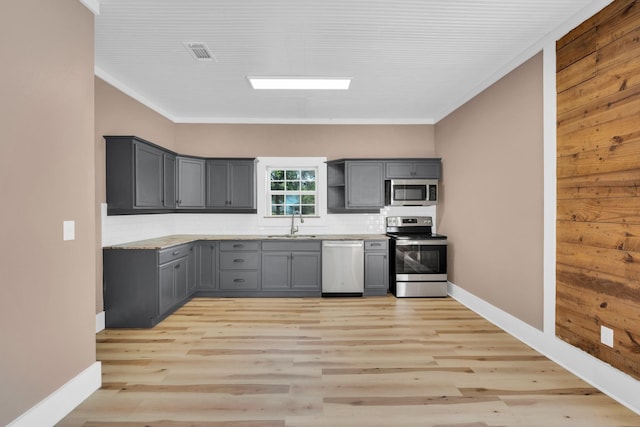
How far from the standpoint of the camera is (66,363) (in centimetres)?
216

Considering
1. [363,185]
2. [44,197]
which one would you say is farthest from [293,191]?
[44,197]

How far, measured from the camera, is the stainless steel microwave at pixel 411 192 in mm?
5250

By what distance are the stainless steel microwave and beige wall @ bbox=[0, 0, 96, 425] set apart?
4001 mm

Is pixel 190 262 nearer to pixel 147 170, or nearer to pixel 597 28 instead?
pixel 147 170

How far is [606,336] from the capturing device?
7.72ft

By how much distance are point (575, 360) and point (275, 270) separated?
3.55 m

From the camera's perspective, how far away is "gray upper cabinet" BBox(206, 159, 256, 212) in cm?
519

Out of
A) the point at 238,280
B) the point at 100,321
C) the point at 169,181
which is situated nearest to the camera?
the point at 100,321

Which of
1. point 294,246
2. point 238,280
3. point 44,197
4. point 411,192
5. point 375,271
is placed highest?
point 411,192

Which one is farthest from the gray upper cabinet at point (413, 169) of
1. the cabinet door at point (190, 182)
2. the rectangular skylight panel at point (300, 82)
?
the cabinet door at point (190, 182)

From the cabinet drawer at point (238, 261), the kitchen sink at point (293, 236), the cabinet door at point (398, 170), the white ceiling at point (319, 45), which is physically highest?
the white ceiling at point (319, 45)

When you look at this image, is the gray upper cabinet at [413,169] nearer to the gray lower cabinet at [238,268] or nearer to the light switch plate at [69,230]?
the gray lower cabinet at [238,268]

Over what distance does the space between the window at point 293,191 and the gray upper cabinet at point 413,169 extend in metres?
1.25

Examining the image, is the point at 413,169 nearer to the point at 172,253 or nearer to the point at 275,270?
the point at 275,270
